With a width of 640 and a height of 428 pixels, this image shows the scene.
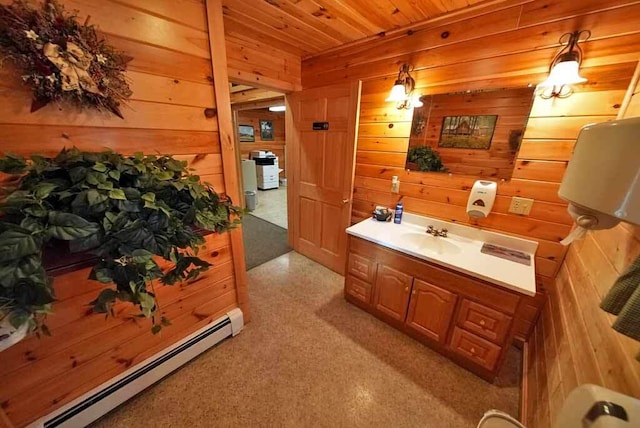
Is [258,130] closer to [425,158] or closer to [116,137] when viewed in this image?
[425,158]

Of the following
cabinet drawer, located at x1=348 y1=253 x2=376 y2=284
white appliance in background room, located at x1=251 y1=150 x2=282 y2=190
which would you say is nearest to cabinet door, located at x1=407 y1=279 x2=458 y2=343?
cabinet drawer, located at x1=348 y1=253 x2=376 y2=284

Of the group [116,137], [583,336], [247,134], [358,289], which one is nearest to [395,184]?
[358,289]

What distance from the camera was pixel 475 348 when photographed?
4.83 feet

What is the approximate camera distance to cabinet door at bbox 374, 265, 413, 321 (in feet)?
5.63

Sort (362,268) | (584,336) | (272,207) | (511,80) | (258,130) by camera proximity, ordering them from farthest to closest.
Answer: (258,130) → (272,207) → (362,268) → (511,80) → (584,336)

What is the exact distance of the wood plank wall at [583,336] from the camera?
684mm

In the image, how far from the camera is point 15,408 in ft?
3.47

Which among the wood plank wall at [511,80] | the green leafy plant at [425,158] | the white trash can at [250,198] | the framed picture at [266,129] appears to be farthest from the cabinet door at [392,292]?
the framed picture at [266,129]

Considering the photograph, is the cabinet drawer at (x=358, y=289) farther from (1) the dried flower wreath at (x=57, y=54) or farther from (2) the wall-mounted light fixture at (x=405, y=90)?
(1) the dried flower wreath at (x=57, y=54)

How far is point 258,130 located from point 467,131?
6560mm

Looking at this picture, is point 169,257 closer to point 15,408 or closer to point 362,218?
point 15,408

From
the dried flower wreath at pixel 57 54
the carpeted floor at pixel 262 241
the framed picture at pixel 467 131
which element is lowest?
the carpeted floor at pixel 262 241

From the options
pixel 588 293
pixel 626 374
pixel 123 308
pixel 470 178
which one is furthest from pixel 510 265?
pixel 123 308

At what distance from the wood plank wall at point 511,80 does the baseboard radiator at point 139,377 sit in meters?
1.75
